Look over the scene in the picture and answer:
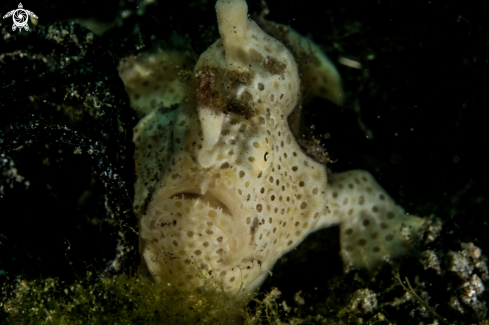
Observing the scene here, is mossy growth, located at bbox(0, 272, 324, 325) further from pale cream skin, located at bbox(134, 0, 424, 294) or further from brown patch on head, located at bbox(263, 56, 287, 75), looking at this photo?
brown patch on head, located at bbox(263, 56, 287, 75)

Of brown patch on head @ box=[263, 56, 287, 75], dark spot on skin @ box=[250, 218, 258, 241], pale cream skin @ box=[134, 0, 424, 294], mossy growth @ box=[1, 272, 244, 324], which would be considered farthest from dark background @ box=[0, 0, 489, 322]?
dark spot on skin @ box=[250, 218, 258, 241]

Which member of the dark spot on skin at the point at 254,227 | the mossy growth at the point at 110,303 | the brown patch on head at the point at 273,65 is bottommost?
the mossy growth at the point at 110,303

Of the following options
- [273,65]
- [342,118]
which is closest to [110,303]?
[273,65]

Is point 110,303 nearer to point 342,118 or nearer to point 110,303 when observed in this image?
point 110,303

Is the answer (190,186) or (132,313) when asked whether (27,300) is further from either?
(190,186)

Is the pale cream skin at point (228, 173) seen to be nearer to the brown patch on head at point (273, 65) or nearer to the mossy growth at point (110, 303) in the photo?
the brown patch on head at point (273, 65)

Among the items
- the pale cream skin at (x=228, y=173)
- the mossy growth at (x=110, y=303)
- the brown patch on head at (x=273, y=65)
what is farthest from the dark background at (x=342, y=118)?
the brown patch on head at (x=273, y=65)
